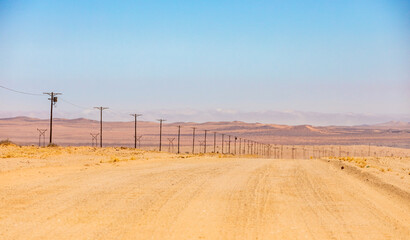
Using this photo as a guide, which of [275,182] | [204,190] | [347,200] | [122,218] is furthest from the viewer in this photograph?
[275,182]

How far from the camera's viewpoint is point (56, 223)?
11.9m

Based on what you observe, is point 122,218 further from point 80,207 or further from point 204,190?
point 204,190

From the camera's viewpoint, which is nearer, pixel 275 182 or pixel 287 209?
pixel 287 209

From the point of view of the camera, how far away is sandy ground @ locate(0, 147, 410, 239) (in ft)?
37.1

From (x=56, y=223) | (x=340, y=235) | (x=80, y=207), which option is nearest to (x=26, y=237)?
(x=56, y=223)

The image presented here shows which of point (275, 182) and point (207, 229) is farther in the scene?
point (275, 182)

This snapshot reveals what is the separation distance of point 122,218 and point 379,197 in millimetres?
10480

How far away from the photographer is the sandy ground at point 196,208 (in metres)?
11.3

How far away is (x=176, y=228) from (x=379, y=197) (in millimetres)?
9971

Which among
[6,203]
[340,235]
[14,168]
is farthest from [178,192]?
[14,168]

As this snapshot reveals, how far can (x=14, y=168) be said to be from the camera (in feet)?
84.2

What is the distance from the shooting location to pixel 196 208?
14305 millimetres

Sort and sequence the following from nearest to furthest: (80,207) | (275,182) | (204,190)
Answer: (80,207)
(204,190)
(275,182)

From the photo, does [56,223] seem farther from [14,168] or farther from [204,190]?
[14,168]
